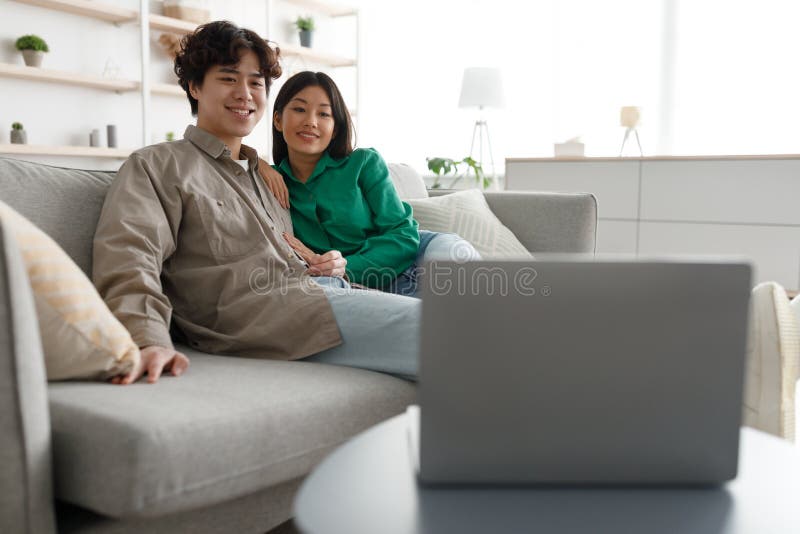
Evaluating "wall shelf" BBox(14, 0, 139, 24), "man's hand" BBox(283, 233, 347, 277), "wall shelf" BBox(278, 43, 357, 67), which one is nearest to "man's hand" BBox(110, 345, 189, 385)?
"man's hand" BBox(283, 233, 347, 277)

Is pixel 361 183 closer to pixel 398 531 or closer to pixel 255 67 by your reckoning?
pixel 255 67

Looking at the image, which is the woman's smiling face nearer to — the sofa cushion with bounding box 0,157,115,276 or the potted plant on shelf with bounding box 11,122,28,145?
the sofa cushion with bounding box 0,157,115,276

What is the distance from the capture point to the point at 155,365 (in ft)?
4.13

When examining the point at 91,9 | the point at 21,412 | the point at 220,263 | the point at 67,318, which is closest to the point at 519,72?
the point at 91,9

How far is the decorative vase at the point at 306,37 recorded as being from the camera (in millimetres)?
5551

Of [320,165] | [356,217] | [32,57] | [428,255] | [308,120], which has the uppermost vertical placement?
[32,57]

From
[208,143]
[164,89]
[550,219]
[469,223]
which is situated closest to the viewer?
[208,143]

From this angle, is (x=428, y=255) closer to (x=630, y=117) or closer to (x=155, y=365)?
(x=155, y=365)

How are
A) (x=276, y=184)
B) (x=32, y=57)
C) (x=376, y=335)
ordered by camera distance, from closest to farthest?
(x=376, y=335)
(x=276, y=184)
(x=32, y=57)

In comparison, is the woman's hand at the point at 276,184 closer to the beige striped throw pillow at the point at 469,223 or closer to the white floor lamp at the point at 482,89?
the beige striped throw pillow at the point at 469,223

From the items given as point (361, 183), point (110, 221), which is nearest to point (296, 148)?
point (361, 183)

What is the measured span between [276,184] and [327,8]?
14.2 ft

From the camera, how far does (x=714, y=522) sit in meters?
0.68

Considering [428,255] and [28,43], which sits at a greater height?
[28,43]
